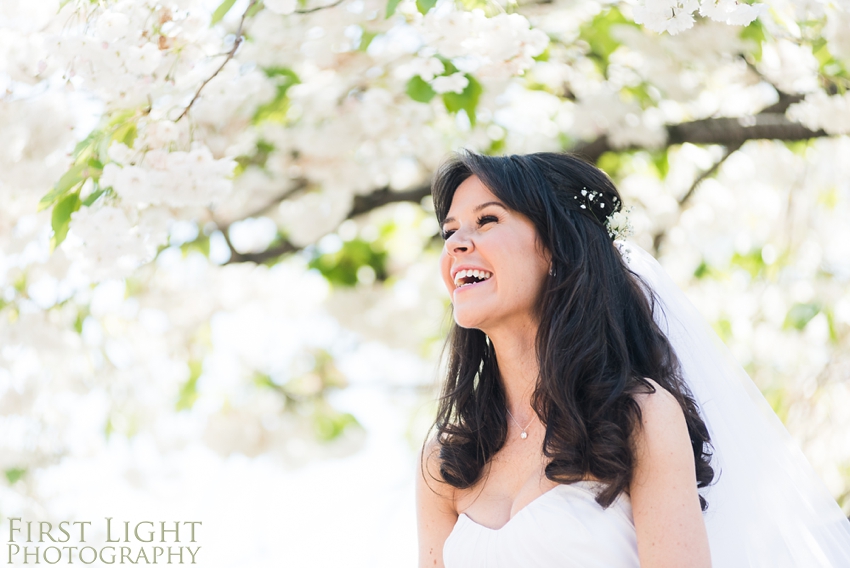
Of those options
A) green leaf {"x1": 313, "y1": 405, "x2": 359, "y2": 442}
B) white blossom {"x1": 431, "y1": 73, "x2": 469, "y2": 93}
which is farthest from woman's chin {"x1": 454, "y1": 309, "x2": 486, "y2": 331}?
green leaf {"x1": 313, "y1": 405, "x2": 359, "y2": 442}

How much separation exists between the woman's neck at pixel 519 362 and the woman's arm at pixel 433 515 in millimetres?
288

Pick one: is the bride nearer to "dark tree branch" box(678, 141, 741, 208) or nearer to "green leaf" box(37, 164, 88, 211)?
"green leaf" box(37, 164, 88, 211)

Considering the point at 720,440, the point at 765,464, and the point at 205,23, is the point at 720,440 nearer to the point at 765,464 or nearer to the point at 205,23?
the point at 765,464

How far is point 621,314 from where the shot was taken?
2.19 metres

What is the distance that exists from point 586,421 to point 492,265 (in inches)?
17.6

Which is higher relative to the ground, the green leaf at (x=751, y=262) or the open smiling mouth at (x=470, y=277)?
the open smiling mouth at (x=470, y=277)

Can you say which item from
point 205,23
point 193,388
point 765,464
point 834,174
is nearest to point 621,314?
point 765,464

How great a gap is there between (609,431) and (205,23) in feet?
5.42

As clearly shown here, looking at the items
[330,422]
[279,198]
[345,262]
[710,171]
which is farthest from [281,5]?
[330,422]

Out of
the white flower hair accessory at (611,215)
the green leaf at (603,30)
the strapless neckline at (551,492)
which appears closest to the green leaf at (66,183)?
the white flower hair accessory at (611,215)

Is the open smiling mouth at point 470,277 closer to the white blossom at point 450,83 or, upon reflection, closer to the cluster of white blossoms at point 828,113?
the white blossom at point 450,83

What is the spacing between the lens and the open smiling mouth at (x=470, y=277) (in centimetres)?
215

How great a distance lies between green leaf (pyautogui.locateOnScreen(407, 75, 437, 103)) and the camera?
273 cm

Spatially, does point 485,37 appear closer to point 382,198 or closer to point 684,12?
point 684,12
